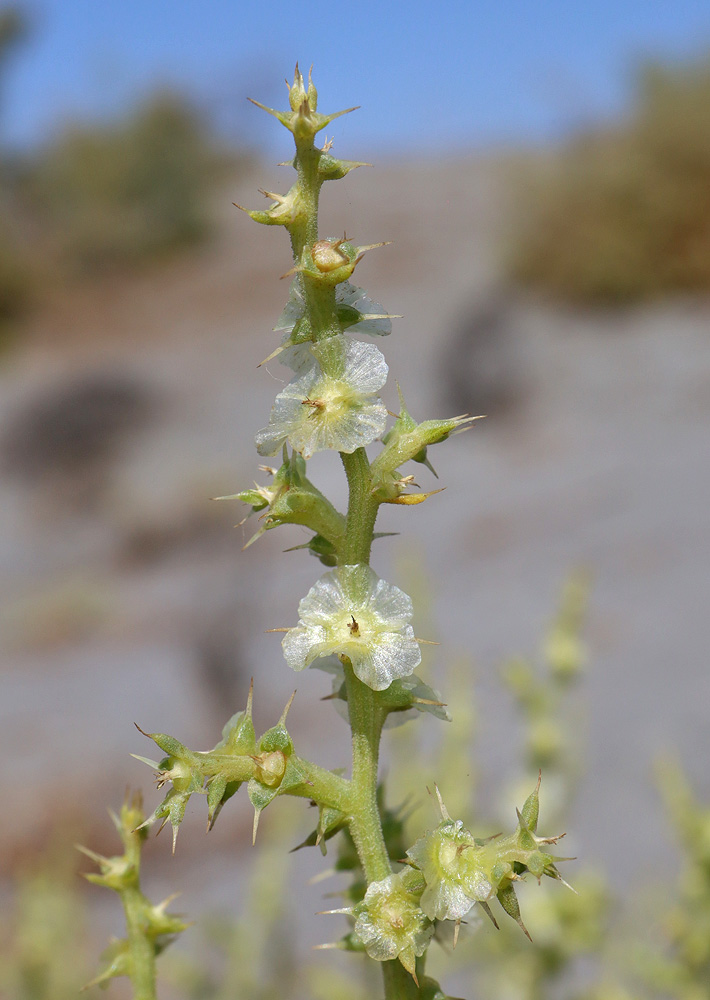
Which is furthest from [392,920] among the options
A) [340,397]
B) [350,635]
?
[340,397]

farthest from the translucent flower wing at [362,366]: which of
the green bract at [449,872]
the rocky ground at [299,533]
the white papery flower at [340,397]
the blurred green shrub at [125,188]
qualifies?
the blurred green shrub at [125,188]

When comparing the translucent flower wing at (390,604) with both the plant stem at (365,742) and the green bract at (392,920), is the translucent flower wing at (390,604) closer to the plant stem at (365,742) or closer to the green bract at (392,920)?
the plant stem at (365,742)

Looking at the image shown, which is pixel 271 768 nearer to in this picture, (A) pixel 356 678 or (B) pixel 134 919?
(A) pixel 356 678

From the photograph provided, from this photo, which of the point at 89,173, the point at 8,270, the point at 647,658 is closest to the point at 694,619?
the point at 647,658

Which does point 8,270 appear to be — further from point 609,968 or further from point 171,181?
point 609,968

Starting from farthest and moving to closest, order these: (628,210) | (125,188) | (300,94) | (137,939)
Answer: (125,188) < (628,210) < (137,939) < (300,94)
